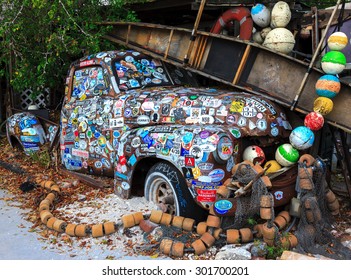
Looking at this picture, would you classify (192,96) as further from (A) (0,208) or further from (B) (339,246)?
(A) (0,208)

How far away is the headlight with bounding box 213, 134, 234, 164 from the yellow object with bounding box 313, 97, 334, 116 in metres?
1.21

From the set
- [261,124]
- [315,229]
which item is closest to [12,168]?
[261,124]

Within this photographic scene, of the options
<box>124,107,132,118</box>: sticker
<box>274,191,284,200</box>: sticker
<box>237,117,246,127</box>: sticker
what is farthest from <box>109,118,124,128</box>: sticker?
<box>274,191,284,200</box>: sticker

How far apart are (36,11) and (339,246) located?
630 centimetres

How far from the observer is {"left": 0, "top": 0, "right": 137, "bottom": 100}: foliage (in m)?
7.27

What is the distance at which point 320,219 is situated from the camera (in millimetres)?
4320

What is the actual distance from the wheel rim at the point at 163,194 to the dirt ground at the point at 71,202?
6.5 inches

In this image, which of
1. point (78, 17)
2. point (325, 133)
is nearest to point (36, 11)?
point (78, 17)

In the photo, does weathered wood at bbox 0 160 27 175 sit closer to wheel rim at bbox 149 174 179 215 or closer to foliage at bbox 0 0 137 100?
foliage at bbox 0 0 137 100

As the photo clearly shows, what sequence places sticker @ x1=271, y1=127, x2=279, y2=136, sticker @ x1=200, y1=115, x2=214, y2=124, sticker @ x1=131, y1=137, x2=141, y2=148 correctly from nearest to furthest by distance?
sticker @ x1=271, y1=127, x2=279, y2=136 → sticker @ x1=200, y1=115, x2=214, y2=124 → sticker @ x1=131, y1=137, x2=141, y2=148

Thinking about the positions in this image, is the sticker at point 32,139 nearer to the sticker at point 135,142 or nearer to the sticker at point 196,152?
the sticker at point 135,142

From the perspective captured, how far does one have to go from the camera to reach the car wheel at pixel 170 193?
4535mm

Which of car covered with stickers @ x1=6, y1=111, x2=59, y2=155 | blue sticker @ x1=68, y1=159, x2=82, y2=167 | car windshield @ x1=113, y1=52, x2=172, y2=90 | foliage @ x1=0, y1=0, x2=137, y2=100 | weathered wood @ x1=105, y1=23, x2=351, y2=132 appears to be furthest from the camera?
car covered with stickers @ x1=6, y1=111, x2=59, y2=155

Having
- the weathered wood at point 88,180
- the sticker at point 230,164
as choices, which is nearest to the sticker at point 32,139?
the weathered wood at point 88,180
